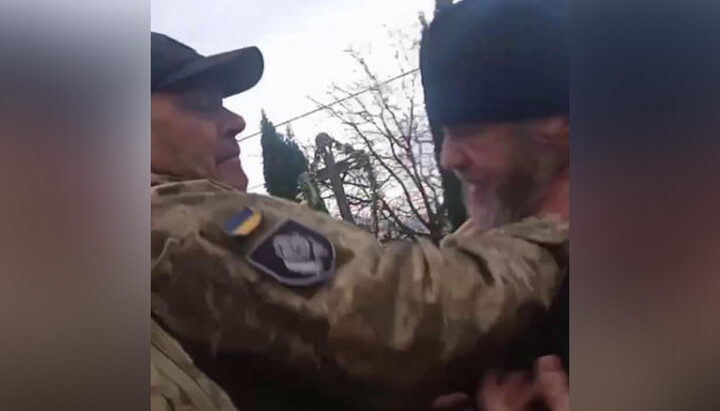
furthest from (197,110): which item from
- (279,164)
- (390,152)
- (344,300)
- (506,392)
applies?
(506,392)

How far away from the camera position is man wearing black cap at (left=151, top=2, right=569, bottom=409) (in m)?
1.63

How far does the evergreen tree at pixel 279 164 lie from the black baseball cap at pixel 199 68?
0.11m

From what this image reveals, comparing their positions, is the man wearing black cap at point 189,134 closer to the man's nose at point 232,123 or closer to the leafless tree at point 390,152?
the man's nose at point 232,123

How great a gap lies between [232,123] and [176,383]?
673 mm

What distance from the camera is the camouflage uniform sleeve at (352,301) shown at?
1.63 metres

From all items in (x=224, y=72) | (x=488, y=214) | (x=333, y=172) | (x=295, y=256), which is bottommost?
(x=295, y=256)

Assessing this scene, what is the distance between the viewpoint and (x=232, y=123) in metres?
1.66

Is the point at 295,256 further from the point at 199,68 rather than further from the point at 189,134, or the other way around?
the point at 199,68

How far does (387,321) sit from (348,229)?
0.82ft

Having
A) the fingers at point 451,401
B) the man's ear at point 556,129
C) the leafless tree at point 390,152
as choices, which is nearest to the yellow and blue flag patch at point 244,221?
the leafless tree at point 390,152

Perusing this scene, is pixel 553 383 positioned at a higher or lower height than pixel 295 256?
lower

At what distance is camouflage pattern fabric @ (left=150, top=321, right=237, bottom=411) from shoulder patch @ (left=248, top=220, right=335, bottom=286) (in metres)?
0.30

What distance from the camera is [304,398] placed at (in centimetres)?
164

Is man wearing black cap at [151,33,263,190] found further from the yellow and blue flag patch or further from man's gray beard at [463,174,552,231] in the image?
man's gray beard at [463,174,552,231]
